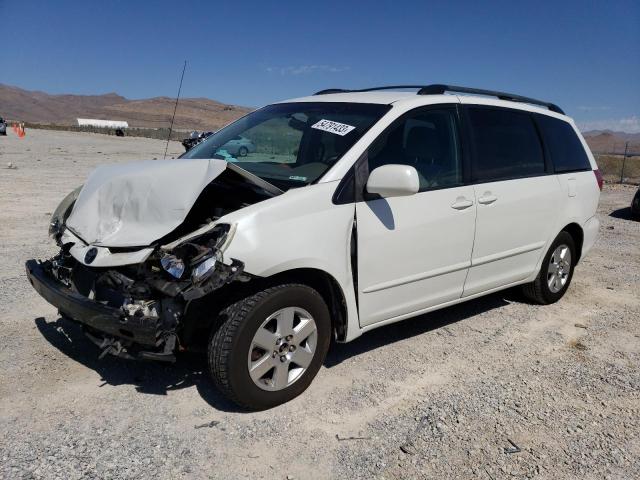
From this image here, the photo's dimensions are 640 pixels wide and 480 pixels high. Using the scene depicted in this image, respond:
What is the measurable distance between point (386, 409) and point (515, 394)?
90cm

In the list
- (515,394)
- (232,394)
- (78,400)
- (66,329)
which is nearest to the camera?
(232,394)

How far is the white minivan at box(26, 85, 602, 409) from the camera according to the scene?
3.04m

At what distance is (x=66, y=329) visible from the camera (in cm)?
430

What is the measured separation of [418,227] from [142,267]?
1790 millimetres

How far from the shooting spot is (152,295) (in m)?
3.03

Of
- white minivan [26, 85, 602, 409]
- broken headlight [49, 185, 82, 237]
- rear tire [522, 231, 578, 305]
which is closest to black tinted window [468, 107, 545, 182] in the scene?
white minivan [26, 85, 602, 409]

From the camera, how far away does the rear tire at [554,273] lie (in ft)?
17.0

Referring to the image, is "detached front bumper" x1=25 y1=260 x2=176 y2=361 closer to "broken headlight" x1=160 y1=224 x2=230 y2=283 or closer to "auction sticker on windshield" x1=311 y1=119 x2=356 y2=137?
"broken headlight" x1=160 y1=224 x2=230 y2=283

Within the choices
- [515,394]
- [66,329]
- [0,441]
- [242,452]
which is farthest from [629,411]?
[66,329]

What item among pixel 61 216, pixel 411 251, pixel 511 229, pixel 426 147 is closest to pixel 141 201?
pixel 61 216

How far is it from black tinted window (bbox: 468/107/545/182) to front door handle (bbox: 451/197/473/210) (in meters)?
0.25

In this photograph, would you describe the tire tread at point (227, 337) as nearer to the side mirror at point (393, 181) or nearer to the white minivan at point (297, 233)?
the white minivan at point (297, 233)

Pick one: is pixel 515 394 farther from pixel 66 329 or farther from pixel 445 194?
pixel 66 329

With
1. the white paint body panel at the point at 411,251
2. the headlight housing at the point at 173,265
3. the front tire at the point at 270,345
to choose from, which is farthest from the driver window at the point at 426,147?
the headlight housing at the point at 173,265
